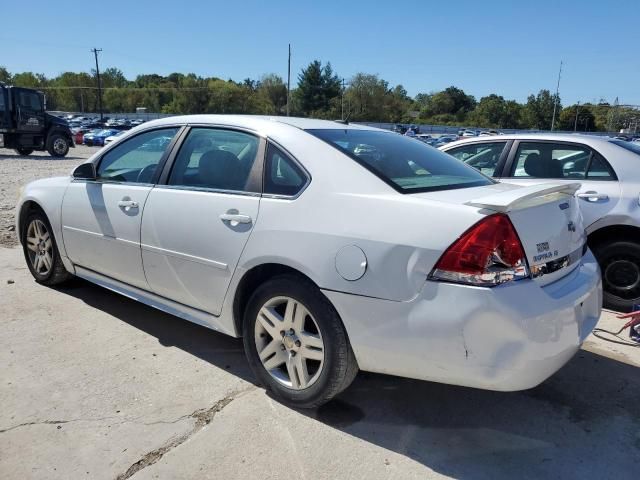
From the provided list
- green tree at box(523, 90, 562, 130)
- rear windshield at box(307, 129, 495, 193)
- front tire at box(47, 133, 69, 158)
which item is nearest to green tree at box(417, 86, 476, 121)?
green tree at box(523, 90, 562, 130)

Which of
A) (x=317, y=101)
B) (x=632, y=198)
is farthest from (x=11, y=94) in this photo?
(x=317, y=101)

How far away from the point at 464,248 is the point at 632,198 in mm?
2980

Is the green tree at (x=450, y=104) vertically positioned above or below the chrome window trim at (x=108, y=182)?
above

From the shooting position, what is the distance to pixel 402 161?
9.84ft

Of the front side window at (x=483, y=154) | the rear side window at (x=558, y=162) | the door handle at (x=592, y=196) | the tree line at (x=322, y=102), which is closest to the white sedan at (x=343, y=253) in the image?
the door handle at (x=592, y=196)

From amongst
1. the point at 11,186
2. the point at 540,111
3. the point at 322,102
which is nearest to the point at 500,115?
the point at 540,111

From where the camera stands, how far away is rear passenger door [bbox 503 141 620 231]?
448 centimetres

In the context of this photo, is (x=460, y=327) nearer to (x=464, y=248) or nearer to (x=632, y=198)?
(x=464, y=248)

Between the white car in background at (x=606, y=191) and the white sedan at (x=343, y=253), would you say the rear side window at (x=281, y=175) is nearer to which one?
the white sedan at (x=343, y=253)

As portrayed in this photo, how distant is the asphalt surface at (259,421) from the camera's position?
2.38m

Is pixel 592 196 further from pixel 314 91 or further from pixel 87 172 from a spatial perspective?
pixel 314 91

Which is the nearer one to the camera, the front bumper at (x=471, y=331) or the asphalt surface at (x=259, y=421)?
the front bumper at (x=471, y=331)

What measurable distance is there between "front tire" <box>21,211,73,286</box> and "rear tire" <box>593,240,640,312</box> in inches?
183

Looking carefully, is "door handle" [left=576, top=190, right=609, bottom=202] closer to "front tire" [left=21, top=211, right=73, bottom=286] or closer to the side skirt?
the side skirt
